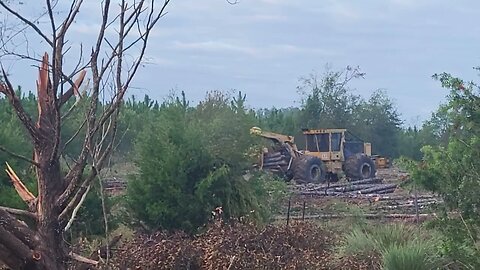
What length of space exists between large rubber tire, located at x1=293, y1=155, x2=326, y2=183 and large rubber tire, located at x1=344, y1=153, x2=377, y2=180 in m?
1.84

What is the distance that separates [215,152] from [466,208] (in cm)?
515

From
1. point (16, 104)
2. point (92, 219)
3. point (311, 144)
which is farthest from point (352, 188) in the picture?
point (16, 104)

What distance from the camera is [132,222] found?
12.7 metres

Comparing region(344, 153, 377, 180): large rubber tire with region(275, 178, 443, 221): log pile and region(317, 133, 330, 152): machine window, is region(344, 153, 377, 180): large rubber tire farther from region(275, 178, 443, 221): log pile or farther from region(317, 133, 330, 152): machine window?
region(275, 178, 443, 221): log pile

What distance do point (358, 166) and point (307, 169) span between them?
10.5ft

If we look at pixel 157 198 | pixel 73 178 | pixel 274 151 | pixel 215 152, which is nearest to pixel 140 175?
pixel 157 198

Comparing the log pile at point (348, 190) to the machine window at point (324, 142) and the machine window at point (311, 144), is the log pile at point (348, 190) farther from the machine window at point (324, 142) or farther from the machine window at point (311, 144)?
the machine window at point (311, 144)

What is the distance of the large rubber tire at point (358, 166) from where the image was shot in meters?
33.8

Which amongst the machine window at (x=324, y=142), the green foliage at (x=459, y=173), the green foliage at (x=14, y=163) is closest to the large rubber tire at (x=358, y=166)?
the machine window at (x=324, y=142)

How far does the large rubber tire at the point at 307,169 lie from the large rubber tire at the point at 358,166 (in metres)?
1.84

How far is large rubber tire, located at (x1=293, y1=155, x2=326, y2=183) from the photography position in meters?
31.5

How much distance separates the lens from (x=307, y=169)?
31531 millimetres

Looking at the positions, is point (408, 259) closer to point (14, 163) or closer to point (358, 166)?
point (14, 163)

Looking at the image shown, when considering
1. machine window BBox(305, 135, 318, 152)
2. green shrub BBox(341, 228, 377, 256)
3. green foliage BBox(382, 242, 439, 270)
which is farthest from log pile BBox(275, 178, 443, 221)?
machine window BBox(305, 135, 318, 152)
